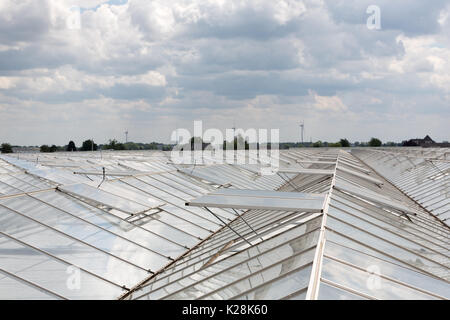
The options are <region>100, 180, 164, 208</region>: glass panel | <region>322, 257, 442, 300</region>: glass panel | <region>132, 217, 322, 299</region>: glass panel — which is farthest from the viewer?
<region>100, 180, 164, 208</region>: glass panel

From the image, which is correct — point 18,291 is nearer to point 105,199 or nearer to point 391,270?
point 105,199

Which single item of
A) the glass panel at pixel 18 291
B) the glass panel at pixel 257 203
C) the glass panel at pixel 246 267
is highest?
the glass panel at pixel 257 203

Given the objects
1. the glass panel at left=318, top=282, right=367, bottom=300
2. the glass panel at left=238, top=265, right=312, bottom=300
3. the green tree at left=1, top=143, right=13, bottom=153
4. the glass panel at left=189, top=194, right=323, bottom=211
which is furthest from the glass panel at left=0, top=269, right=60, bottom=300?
the green tree at left=1, top=143, right=13, bottom=153

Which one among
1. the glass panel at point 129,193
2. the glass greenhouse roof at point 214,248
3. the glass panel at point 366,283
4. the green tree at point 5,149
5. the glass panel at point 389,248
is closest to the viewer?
the glass panel at point 366,283

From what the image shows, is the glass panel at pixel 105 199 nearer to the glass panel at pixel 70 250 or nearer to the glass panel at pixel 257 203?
the glass panel at pixel 70 250

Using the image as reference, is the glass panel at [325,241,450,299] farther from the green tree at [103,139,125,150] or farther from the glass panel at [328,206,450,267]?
the green tree at [103,139,125,150]

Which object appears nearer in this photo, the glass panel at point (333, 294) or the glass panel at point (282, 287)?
the glass panel at point (333, 294)

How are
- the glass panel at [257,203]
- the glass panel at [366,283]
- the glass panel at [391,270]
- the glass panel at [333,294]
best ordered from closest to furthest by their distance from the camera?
the glass panel at [333,294] < the glass panel at [366,283] < the glass panel at [391,270] < the glass panel at [257,203]

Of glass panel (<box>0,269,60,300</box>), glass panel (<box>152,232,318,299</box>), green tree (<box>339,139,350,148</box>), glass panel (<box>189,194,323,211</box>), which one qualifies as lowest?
glass panel (<box>0,269,60,300</box>)

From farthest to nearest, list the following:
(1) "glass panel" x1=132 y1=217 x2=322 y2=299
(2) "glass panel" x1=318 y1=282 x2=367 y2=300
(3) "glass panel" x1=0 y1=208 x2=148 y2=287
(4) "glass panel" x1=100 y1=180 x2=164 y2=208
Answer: (4) "glass panel" x1=100 y1=180 x2=164 y2=208 → (3) "glass panel" x1=0 y1=208 x2=148 y2=287 → (1) "glass panel" x1=132 y1=217 x2=322 y2=299 → (2) "glass panel" x1=318 y1=282 x2=367 y2=300

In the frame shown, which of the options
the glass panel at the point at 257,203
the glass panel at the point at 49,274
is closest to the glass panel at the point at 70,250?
the glass panel at the point at 49,274

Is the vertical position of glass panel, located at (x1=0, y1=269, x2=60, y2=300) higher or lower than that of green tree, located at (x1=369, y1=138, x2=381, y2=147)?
lower

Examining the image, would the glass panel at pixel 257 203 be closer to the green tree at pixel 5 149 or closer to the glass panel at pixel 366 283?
the glass panel at pixel 366 283

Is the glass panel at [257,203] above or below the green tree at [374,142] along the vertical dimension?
below
